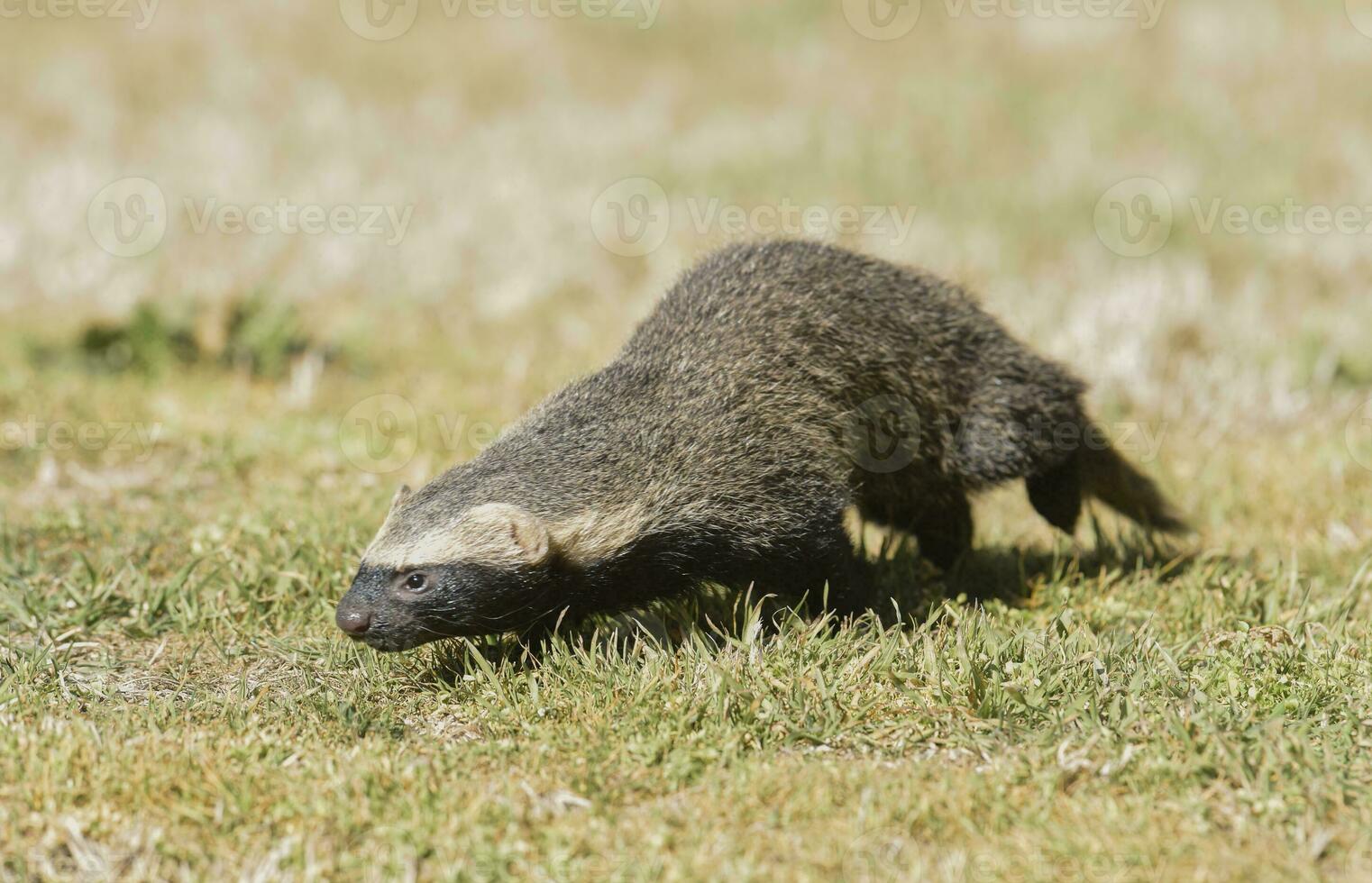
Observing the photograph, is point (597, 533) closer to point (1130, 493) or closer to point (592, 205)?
point (1130, 493)

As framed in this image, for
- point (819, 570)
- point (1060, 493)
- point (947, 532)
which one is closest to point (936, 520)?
point (947, 532)

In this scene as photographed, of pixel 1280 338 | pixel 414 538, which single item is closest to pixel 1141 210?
pixel 1280 338

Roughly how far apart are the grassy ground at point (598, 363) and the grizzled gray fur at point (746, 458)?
0.25 metres

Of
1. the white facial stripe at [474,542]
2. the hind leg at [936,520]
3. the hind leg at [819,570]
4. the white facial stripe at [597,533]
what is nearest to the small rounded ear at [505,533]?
the white facial stripe at [474,542]

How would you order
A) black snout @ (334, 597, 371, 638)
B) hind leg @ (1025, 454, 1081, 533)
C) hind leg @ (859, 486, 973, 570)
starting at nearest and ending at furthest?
1. black snout @ (334, 597, 371, 638)
2. hind leg @ (859, 486, 973, 570)
3. hind leg @ (1025, 454, 1081, 533)

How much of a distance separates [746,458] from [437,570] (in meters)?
1.26

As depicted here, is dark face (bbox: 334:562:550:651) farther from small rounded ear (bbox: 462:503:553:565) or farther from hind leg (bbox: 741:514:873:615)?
hind leg (bbox: 741:514:873:615)

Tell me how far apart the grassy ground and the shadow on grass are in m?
0.03

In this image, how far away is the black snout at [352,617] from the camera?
4.43 m

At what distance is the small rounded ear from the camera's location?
4.49 meters

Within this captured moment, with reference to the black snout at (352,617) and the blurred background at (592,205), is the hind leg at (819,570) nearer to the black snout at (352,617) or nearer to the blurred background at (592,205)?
the black snout at (352,617)

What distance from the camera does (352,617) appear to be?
443 centimetres

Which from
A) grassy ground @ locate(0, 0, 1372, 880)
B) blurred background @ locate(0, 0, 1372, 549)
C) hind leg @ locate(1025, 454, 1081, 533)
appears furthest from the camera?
blurred background @ locate(0, 0, 1372, 549)

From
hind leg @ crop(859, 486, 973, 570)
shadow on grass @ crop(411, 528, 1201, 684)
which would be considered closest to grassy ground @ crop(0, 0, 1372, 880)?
shadow on grass @ crop(411, 528, 1201, 684)
